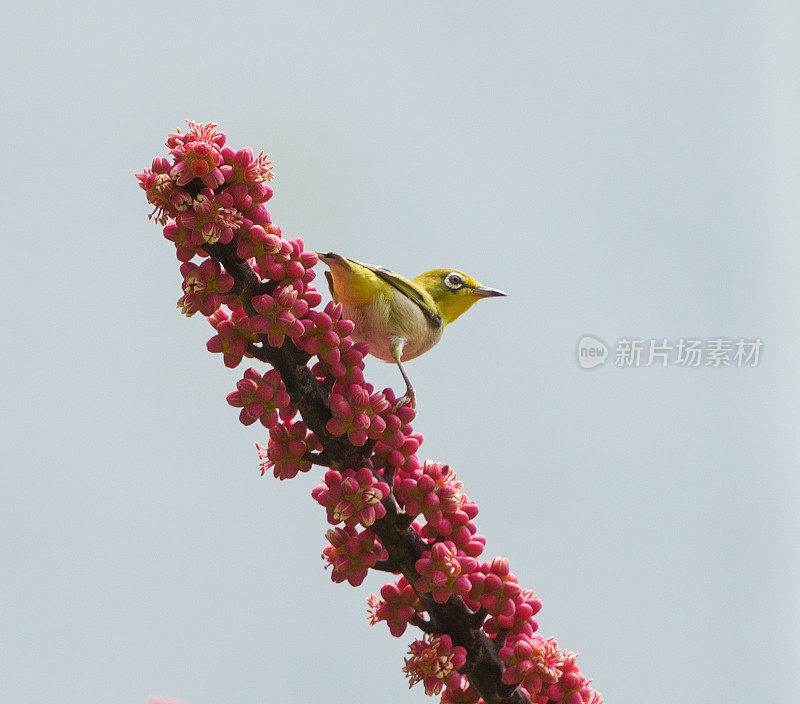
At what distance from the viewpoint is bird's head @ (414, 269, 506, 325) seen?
2.61 m

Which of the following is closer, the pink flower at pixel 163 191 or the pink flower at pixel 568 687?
the pink flower at pixel 163 191

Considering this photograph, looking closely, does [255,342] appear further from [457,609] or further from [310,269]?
[457,609]

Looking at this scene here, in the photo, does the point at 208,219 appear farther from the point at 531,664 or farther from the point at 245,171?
the point at 531,664

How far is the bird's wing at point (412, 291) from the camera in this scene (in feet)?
7.88

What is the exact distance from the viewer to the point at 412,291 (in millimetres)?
2449

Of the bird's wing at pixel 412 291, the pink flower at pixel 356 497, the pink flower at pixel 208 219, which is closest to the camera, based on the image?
the pink flower at pixel 208 219

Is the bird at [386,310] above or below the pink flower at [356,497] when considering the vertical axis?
above

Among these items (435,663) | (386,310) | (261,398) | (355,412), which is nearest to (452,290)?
(386,310)

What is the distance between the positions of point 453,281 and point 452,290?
4 cm

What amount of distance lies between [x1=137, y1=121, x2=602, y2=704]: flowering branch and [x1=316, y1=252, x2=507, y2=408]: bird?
12 centimetres

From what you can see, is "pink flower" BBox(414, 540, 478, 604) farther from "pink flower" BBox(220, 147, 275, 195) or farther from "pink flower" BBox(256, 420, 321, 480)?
"pink flower" BBox(220, 147, 275, 195)

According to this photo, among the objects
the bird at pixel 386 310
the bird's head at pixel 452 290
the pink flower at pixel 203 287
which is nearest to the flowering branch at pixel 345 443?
the pink flower at pixel 203 287

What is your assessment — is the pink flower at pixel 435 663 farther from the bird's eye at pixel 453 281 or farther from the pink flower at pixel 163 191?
the pink flower at pixel 163 191

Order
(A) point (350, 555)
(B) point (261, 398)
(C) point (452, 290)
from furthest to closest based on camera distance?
(C) point (452, 290) → (A) point (350, 555) → (B) point (261, 398)
